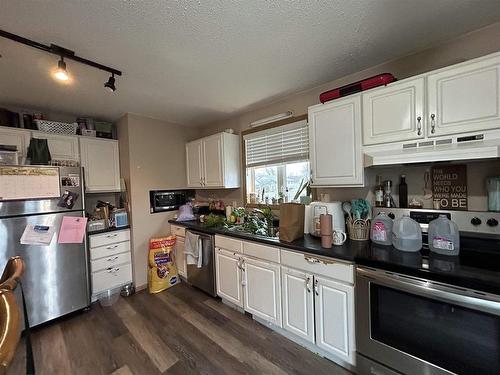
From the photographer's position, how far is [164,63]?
5.90ft

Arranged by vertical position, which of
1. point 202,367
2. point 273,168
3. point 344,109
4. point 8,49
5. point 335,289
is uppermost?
point 8,49

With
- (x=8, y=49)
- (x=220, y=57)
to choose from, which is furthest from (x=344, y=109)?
(x=8, y=49)

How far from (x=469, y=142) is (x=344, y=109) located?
82 centimetres

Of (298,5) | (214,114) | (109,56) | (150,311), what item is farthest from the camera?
(214,114)

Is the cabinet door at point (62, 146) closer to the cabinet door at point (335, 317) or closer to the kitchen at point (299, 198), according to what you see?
the kitchen at point (299, 198)

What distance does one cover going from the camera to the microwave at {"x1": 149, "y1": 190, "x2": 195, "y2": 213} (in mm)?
3203

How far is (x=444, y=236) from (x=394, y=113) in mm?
899

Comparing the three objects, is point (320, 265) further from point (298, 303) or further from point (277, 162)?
point (277, 162)

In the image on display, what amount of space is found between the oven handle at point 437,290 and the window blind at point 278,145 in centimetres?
143

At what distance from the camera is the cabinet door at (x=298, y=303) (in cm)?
174

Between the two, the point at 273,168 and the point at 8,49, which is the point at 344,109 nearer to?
the point at 273,168

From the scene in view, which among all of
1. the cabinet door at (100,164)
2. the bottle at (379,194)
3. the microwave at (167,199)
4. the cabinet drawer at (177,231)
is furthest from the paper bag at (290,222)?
the cabinet door at (100,164)

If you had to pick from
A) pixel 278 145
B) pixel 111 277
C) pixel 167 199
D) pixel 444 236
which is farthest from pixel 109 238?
pixel 444 236

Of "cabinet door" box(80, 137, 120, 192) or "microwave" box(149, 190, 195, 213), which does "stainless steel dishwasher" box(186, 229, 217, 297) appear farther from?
"cabinet door" box(80, 137, 120, 192)
